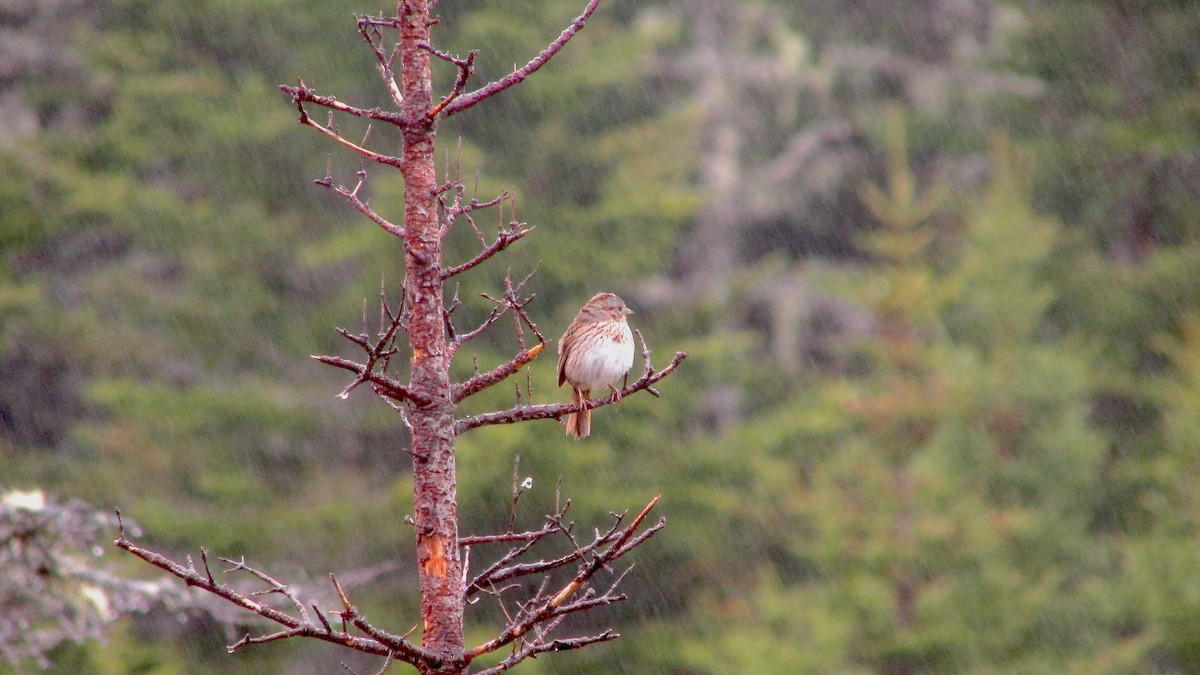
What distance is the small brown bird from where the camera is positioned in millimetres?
7121

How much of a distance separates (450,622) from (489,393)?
33.7 ft

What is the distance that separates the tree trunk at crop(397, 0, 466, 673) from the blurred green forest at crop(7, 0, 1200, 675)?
8916mm

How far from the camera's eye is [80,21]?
18.6m

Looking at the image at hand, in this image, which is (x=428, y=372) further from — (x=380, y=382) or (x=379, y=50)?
(x=379, y=50)

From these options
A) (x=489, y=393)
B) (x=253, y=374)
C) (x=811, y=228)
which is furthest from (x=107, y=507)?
(x=811, y=228)

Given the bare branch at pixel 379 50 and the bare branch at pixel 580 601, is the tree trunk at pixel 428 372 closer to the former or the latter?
the bare branch at pixel 379 50

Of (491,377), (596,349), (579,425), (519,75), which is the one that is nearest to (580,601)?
(491,377)

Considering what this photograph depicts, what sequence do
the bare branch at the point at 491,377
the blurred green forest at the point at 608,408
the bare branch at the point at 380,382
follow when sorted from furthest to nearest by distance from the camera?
the blurred green forest at the point at 608,408 < the bare branch at the point at 491,377 < the bare branch at the point at 380,382

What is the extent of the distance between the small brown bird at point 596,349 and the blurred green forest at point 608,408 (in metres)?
6.56

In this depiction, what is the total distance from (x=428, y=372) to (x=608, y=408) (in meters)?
10.7

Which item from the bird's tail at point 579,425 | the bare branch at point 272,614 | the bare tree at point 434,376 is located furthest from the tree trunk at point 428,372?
the bird's tail at point 579,425

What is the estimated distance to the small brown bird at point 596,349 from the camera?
7.12 m

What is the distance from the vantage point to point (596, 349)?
7160 mm

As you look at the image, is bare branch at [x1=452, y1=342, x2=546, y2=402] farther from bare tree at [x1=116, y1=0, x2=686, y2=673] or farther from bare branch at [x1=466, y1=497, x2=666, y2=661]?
bare branch at [x1=466, y1=497, x2=666, y2=661]
